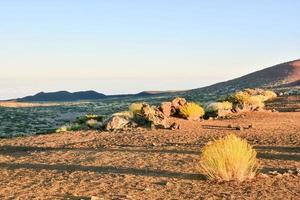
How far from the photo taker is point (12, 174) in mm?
13617

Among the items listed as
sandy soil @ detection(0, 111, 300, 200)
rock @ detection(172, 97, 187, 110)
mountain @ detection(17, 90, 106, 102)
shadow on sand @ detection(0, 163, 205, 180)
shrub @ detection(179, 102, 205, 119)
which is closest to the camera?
sandy soil @ detection(0, 111, 300, 200)

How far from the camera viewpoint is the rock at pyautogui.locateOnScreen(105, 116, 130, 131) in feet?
78.2

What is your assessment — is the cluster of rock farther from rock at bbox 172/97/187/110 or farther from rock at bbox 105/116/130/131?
rock at bbox 172/97/187/110

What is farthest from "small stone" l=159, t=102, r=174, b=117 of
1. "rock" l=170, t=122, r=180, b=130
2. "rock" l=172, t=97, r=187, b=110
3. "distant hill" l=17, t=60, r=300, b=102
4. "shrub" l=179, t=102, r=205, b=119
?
"distant hill" l=17, t=60, r=300, b=102

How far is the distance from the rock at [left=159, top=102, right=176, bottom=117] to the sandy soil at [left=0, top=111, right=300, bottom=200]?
4.25 m

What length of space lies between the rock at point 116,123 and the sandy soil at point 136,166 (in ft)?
4.24

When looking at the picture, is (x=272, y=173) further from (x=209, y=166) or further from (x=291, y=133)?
(x=291, y=133)

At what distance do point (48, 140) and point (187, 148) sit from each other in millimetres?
6635

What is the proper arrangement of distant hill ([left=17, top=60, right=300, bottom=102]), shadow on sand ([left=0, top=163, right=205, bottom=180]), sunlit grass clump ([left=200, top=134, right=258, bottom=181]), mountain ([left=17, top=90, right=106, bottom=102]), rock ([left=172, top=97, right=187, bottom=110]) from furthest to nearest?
mountain ([left=17, top=90, right=106, bottom=102]) < distant hill ([left=17, top=60, right=300, bottom=102]) < rock ([left=172, top=97, right=187, bottom=110]) < shadow on sand ([left=0, top=163, right=205, bottom=180]) < sunlit grass clump ([left=200, top=134, right=258, bottom=181])

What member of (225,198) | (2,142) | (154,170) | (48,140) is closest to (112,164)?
(154,170)

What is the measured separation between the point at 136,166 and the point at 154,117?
10911mm

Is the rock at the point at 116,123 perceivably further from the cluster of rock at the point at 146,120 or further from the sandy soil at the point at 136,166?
the sandy soil at the point at 136,166

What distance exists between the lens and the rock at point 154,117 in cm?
2373

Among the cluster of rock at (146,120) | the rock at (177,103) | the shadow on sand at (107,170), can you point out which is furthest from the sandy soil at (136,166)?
the rock at (177,103)
